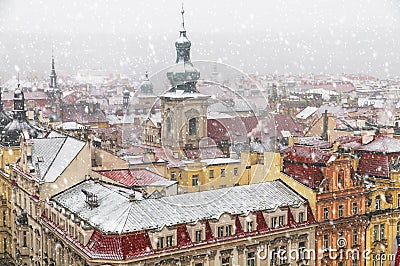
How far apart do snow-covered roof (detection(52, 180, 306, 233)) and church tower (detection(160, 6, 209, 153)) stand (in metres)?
16.2

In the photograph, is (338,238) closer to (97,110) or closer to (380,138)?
(380,138)

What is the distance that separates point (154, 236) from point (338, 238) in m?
14.1

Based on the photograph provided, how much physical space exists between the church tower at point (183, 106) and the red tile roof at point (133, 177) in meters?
10.1

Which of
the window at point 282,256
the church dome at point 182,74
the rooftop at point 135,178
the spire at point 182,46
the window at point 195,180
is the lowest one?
the window at point 282,256

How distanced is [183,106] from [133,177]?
1633 cm

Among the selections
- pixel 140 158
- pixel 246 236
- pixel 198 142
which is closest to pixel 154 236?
pixel 246 236

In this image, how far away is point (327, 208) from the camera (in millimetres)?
43656

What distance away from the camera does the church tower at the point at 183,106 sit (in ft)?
197

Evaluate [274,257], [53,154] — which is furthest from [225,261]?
[53,154]

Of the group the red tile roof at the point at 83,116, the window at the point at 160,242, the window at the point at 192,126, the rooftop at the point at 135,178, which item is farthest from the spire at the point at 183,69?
the red tile roof at the point at 83,116

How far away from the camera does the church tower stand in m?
59.9

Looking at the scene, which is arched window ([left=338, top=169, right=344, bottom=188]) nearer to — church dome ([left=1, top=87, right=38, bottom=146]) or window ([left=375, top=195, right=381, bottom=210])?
window ([left=375, top=195, right=381, bottom=210])

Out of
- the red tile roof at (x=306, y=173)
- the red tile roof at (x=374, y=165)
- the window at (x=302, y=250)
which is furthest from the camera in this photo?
the red tile roof at (x=374, y=165)

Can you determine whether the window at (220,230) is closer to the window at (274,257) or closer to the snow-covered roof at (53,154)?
the window at (274,257)
